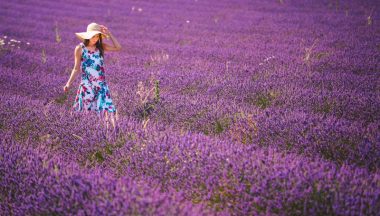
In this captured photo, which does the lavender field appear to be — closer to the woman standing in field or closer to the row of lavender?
the row of lavender

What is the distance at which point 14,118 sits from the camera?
9.86ft

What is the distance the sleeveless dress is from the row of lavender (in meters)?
0.76

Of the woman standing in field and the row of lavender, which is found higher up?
the woman standing in field

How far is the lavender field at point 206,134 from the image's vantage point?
67.2 inches

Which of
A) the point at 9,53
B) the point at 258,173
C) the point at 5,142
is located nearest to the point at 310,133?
the point at 258,173

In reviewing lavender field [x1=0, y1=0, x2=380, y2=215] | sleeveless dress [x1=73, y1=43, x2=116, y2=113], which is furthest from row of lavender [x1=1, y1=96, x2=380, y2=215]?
sleeveless dress [x1=73, y1=43, x2=116, y2=113]

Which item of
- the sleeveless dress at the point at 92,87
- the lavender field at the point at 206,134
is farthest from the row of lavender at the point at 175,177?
the sleeveless dress at the point at 92,87

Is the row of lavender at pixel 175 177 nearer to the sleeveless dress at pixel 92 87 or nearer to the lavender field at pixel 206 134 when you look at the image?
the lavender field at pixel 206 134

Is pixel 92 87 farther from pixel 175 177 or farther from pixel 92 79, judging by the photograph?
pixel 175 177

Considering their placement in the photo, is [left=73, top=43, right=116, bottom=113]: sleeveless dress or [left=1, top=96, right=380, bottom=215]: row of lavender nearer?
[left=1, top=96, right=380, bottom=215]: row of lavender

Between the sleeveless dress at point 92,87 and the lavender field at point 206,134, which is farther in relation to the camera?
the sleeveless dress at point 92,87

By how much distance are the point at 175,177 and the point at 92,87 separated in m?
1.82

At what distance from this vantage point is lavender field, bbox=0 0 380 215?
1706 millimetres

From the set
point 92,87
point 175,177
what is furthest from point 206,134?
point 92,87
